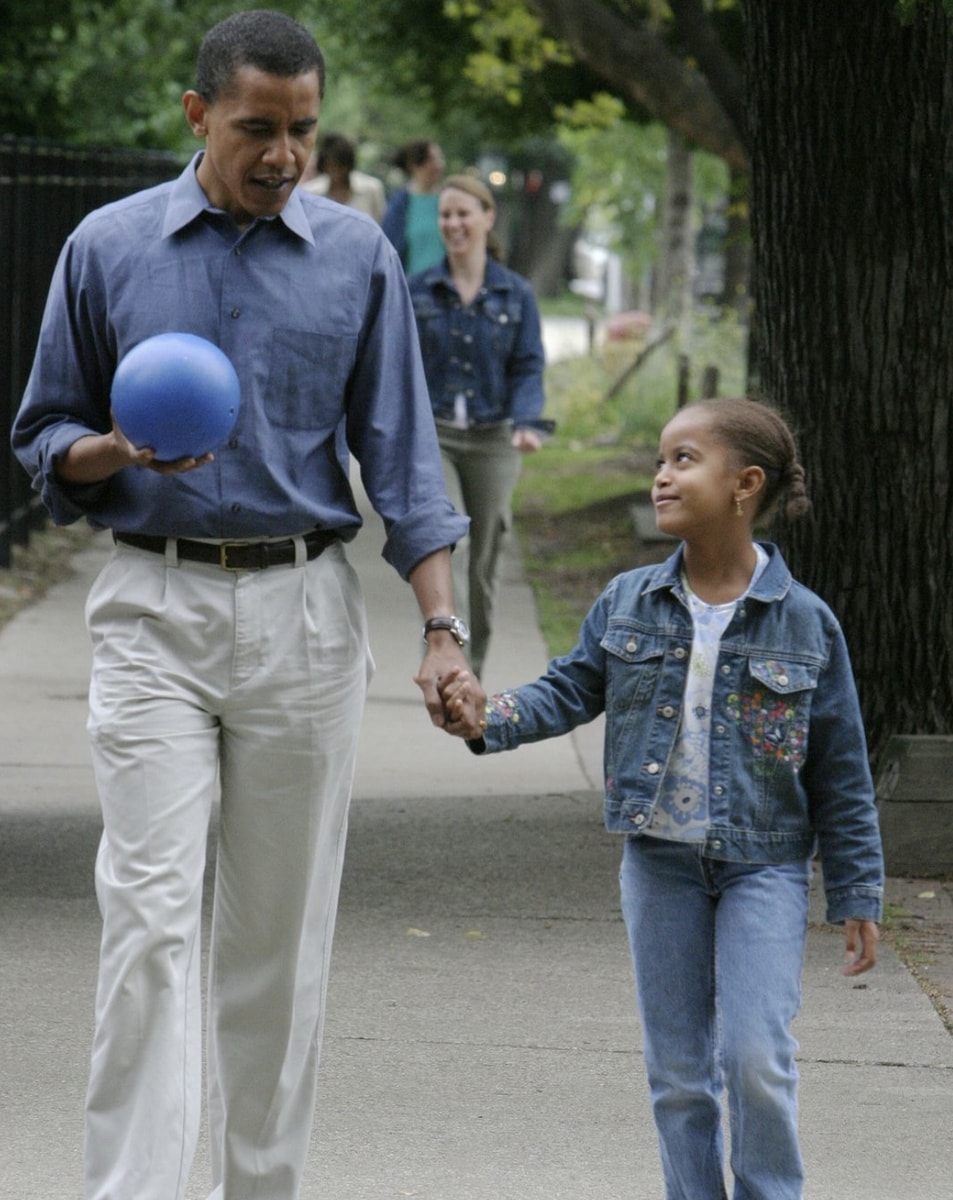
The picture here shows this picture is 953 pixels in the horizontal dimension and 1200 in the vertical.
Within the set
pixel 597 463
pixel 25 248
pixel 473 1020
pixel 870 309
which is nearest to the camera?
pixel 473 1020

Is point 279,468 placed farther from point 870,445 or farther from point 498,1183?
point 870,445

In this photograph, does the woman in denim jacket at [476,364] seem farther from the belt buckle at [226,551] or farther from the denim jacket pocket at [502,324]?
the belt buckle at [226,551]

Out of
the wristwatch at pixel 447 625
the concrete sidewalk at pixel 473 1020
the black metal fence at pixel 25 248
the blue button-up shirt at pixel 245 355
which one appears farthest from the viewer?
the black metal fence at pixel 25 248

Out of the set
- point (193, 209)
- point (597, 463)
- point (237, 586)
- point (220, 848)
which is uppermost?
point (193, 209)

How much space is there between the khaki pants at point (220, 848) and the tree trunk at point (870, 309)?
3187 millimetres

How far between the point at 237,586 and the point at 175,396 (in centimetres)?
42

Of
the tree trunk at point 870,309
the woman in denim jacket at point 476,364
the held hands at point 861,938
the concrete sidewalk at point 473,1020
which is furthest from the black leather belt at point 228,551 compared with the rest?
the woman in denim jacket at point 476,364

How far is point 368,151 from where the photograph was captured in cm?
6638

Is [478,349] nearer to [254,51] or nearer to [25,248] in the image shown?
[25,248]

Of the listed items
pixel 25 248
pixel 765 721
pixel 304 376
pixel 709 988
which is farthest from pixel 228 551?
pixel 25 248

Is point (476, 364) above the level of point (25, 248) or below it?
below

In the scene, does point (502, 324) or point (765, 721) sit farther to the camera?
point (502, 324)

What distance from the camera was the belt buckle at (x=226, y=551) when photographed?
11.3 ft

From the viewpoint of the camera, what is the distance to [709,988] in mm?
3445
